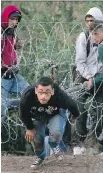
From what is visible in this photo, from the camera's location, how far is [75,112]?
673 cm

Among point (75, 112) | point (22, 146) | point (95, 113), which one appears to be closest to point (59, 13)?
point (22, 146)

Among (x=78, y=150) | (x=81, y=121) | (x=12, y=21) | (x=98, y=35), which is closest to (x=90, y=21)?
(x=98, y=35)

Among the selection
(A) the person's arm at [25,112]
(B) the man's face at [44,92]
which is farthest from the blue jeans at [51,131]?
(B) the man's face at [44,92]

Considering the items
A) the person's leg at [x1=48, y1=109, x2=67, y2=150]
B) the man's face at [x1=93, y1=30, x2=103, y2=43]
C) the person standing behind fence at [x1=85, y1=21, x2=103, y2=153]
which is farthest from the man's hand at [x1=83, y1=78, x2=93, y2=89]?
the person's leg at [x1=48, y1=109, x2=67, y2=150]

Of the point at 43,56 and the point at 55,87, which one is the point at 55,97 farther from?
the point at 43,56

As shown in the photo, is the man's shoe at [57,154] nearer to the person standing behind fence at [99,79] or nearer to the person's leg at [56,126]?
the person's leg at [56,126]

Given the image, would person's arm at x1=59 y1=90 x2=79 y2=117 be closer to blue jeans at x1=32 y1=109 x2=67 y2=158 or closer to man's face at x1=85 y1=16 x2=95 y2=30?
blue jeans at x1=32 y1=109 x2=67 y2=158

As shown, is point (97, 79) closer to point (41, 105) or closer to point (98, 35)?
point (98, 35)

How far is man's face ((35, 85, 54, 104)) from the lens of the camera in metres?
6.40

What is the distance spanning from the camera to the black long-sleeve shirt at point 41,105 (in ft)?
21.6

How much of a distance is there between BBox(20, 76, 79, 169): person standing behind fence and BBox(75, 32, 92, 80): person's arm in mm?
780

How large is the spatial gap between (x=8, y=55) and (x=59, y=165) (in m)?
1.60

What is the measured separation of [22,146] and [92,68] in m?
2.54

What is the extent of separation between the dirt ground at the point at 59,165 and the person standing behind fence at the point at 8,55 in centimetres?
72
